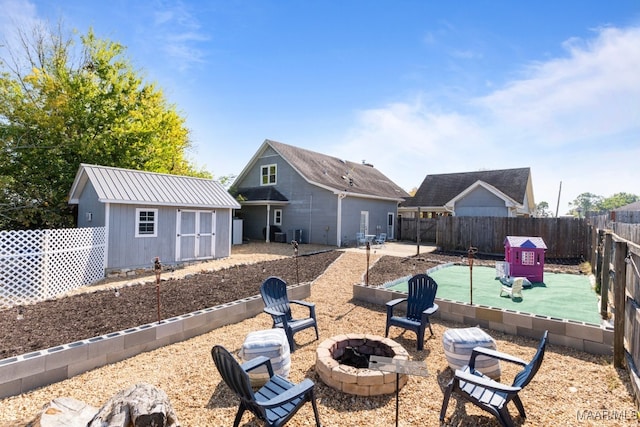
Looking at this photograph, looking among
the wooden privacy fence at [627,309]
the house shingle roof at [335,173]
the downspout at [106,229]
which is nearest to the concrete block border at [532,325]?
the wooden privacy fence at [627,309]

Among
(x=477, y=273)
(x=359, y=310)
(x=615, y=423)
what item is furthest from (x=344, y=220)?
(x=615, y=423)

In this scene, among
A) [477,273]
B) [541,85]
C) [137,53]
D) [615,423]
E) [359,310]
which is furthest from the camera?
[137,53]

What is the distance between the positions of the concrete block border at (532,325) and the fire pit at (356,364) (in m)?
2.52

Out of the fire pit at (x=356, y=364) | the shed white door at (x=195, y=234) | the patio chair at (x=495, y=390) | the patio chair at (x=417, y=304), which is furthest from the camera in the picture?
the shed white door at (x=195, y=234)

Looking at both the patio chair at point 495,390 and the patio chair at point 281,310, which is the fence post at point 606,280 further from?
the patio chair at point 281,310

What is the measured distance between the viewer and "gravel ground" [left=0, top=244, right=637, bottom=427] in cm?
315

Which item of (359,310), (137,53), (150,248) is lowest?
(359,310)

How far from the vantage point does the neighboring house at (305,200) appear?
60.1ft

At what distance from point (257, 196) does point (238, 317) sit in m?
14.7

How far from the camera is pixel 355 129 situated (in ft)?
51.7

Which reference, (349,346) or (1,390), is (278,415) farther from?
(1,390)

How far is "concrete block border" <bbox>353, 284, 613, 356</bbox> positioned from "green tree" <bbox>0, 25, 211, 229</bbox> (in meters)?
16.0

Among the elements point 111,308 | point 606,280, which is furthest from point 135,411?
point 606,280

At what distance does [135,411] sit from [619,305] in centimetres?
583
